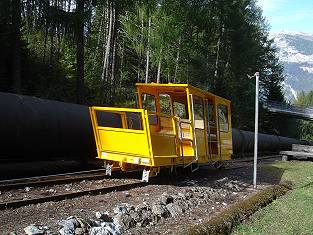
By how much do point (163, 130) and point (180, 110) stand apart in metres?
1.02

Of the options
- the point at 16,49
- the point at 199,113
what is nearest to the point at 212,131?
the point at 199,113

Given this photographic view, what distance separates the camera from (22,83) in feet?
73.3

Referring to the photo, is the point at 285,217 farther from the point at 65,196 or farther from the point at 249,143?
the point at 249,143

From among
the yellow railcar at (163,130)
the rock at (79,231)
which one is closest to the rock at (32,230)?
the rock at (79,231)

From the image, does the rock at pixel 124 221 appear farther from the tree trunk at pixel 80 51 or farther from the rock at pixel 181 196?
the tree trunk at pixel 80 51

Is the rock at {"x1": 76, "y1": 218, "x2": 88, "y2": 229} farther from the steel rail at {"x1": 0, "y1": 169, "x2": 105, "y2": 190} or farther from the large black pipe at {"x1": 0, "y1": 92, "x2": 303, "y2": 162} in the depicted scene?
the large black pipe at {"x1": 0, "y1": 92, "x2": 303, "y2": 162}

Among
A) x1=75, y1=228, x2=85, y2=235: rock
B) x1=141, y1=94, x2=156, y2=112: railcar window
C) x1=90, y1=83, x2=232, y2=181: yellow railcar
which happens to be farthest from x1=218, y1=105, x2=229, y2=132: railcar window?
x1=75, y1=228, x2=85, y2=235: rock

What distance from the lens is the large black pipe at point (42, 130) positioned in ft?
35.2

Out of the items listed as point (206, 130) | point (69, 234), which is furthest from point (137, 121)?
point (69, 234)

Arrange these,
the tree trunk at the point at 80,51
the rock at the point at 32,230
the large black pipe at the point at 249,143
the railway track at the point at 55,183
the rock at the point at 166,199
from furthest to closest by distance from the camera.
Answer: the large black pipe at the point at 249,143, the tree trunk at the point at 80,51, the rock at the point at 166,199, the railway track at the point at 55,183, the rock at the point at 32,230

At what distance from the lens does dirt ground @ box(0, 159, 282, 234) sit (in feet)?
21.7

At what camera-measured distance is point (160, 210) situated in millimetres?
7652

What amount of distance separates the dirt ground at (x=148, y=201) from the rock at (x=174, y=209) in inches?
4.0

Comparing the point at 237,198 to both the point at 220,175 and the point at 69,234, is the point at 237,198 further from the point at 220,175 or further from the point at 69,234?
the point at 69,234
